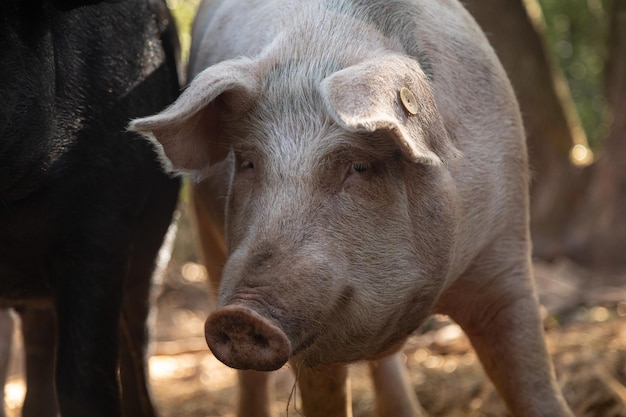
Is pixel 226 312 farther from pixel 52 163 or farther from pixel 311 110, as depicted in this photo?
pixel 52 163

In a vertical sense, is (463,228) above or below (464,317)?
above

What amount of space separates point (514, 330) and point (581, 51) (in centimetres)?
1171

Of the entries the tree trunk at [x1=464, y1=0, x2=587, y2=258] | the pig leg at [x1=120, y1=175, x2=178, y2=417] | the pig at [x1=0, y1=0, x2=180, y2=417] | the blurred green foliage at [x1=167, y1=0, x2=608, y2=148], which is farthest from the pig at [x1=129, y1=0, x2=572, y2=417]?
the blurred green foliage at [x1=167, y1=0, x2=608, y2=148]

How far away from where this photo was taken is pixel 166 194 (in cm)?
496

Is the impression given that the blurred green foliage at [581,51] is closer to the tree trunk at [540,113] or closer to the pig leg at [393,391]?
the tree trunk at [540,113]

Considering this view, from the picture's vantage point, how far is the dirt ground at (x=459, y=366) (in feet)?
17.5

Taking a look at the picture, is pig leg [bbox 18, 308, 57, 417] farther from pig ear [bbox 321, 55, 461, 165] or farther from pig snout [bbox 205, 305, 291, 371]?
pig ear [bbox 321, 55, 461, 165]

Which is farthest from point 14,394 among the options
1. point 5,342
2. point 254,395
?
point 254,395

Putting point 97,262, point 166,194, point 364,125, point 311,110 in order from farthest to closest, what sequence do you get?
1. point 166,194
2. point 97,262
3. point 311,110
4. point 364,125

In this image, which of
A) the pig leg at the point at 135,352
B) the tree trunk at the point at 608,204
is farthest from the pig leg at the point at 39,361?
the tree trunk at the point at 608,204

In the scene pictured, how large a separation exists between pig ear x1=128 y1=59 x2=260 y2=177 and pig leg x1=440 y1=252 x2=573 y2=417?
1.05 metres

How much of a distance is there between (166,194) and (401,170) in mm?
1674

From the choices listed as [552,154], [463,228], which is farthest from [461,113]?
[552,154]

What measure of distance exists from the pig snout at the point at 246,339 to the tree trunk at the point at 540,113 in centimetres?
497
